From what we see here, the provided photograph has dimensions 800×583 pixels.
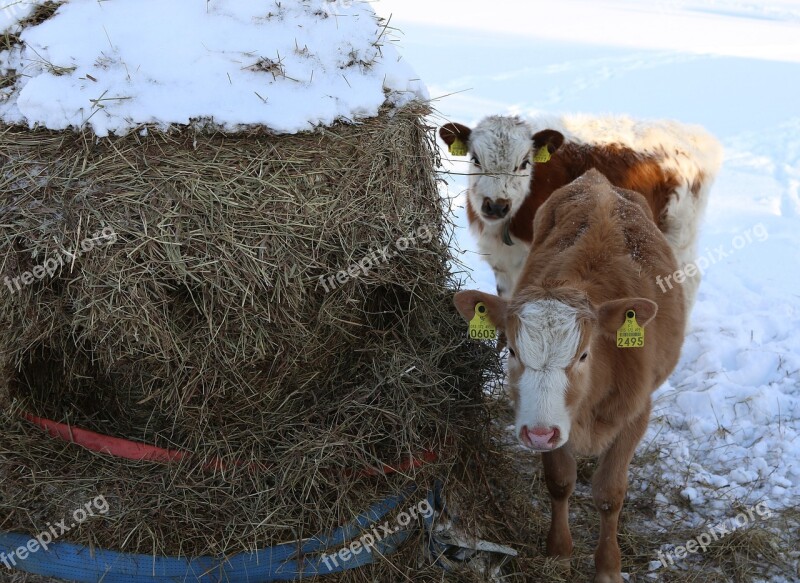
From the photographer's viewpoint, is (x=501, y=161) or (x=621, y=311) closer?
(x=621, y=311)

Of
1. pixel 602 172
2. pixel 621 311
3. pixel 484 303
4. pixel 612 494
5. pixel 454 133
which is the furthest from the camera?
pixel 602 172

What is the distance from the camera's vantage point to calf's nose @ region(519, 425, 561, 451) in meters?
3.09

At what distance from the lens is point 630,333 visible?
3.31 meters

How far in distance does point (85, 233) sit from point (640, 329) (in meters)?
2.34

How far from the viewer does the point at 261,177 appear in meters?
3.10

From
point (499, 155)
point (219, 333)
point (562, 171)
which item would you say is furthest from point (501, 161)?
point (219, 333)

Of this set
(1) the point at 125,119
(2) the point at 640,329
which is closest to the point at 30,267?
(1) the point at 125,119

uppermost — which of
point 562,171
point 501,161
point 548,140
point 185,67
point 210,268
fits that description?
point 185,67

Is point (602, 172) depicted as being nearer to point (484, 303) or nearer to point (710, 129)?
point (484, 303)

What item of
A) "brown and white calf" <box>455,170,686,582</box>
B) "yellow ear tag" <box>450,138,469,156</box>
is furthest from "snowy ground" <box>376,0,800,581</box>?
"brown and white calf" <box>455,170,686,582</box>

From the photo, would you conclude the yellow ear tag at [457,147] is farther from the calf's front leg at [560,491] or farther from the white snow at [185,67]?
the calf's front leg at [560,491]

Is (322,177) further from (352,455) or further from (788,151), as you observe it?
(788,151)

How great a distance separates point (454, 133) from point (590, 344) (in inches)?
A: 120

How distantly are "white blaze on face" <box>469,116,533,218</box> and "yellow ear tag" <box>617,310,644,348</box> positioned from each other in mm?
2553
